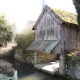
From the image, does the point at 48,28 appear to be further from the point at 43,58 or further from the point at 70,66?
the point at 70,66

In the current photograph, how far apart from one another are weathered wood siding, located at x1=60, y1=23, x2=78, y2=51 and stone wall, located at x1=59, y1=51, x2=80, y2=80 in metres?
1.66

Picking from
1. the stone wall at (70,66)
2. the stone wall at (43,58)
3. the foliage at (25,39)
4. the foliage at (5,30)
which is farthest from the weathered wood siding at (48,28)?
the foliage at (5,30)

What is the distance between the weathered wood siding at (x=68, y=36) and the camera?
16.2 m

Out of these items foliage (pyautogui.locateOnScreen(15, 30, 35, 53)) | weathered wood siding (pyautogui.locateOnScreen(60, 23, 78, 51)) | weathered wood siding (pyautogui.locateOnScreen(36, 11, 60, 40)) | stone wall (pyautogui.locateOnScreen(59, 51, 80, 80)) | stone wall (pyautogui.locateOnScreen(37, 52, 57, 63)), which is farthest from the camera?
foliage (pyautogui.locateOnScreen(15, 30, 35, 53))

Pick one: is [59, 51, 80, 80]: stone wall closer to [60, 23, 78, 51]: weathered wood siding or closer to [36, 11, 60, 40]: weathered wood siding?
[60, 23, 78, 51]: weathered wood siding

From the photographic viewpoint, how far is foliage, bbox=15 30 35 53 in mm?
24703

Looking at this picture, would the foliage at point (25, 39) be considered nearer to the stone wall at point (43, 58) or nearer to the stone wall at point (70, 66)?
the stone wall at point (43, 58)

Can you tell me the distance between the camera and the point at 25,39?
25391mm

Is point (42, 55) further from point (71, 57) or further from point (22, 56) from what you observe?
point (71, 57)

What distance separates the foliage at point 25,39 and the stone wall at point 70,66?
10615mm

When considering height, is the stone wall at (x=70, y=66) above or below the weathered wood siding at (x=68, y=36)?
below

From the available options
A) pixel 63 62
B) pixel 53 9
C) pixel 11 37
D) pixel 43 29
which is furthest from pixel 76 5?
pixel 11 37

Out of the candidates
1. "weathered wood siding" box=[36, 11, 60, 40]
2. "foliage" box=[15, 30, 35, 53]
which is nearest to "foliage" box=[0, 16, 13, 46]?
"foliage" box=[15, 30, 35, 53]

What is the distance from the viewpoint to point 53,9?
17141 millimetres
